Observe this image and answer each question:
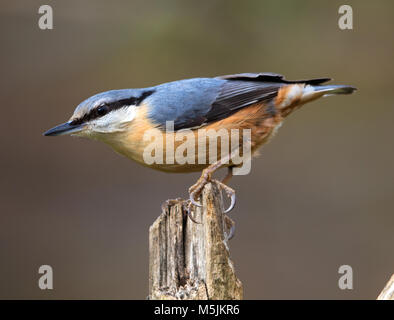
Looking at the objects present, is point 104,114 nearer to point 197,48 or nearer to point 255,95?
point 255,95

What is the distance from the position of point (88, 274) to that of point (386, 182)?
2750 mm

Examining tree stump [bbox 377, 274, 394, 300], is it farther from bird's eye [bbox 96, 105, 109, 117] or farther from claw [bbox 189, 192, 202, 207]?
bird's eye [bbox 96, 105, 109, 117]

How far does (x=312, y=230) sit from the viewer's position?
4988 mm

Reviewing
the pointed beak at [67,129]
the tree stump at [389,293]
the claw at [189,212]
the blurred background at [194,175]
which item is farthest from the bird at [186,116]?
the blurred background at [194,175]

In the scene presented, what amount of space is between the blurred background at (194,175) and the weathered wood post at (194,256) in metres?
2.33

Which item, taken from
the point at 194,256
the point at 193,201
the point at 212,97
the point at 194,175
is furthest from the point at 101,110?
the point at 194,175

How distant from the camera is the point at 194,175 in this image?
5402mm

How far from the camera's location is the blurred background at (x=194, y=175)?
15.6 ft

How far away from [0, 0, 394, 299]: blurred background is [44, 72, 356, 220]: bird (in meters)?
1.84

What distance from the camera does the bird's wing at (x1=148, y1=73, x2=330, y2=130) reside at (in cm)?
293

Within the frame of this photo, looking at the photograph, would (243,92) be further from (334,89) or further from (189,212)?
(189,212)

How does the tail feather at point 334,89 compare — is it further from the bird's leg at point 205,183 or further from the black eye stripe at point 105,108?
the black eye stripe at point 105,108

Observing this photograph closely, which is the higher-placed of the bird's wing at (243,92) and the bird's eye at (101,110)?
the bird's wing at (243,92)

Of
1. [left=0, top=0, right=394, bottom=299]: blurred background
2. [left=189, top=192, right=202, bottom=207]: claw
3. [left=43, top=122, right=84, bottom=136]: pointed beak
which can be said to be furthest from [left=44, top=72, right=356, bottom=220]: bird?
[left=0, top=0, right=394, bottom=299]: blurred background
